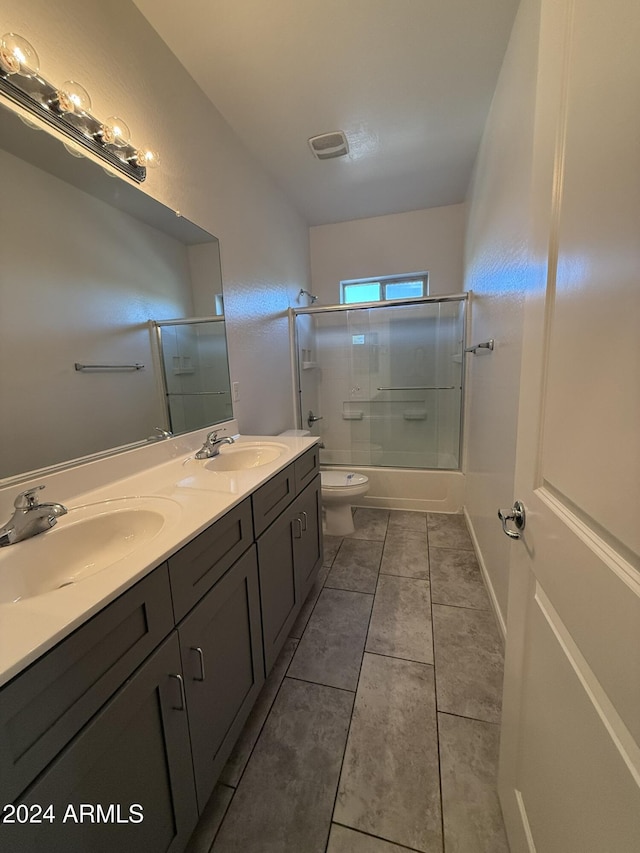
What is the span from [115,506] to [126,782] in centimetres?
62

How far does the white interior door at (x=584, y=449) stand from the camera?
40 centimetres

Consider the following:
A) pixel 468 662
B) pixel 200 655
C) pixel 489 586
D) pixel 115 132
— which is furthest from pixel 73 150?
pixel 489 586

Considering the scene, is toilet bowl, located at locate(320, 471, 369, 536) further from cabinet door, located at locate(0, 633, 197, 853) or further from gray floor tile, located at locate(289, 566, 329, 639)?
cabinet door, located at locate(0, 633, 197, 853)

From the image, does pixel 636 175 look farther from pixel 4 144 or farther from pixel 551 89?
pixel 4 144

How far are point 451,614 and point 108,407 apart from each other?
1831 mm

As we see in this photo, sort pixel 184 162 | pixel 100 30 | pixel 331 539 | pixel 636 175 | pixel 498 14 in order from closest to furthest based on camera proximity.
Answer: pixel 636 175
pixel 100 30
pixel 498 14
pixel 184 162
pixel 331 539

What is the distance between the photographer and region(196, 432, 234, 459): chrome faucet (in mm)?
1532

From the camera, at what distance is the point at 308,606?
1773 millimetres

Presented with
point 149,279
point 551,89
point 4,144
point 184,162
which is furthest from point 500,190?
point 4,144

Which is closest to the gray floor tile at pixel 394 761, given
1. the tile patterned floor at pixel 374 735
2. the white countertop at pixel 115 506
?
the tile patterned floor at pixel 374 735

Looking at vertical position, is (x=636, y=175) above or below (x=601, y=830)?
above

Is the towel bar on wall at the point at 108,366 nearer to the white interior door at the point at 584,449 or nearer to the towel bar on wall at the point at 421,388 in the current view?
the white interior door at the point at 584,449

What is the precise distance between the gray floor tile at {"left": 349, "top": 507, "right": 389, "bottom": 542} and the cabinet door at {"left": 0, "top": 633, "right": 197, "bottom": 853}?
180 cm

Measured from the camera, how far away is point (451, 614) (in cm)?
167
